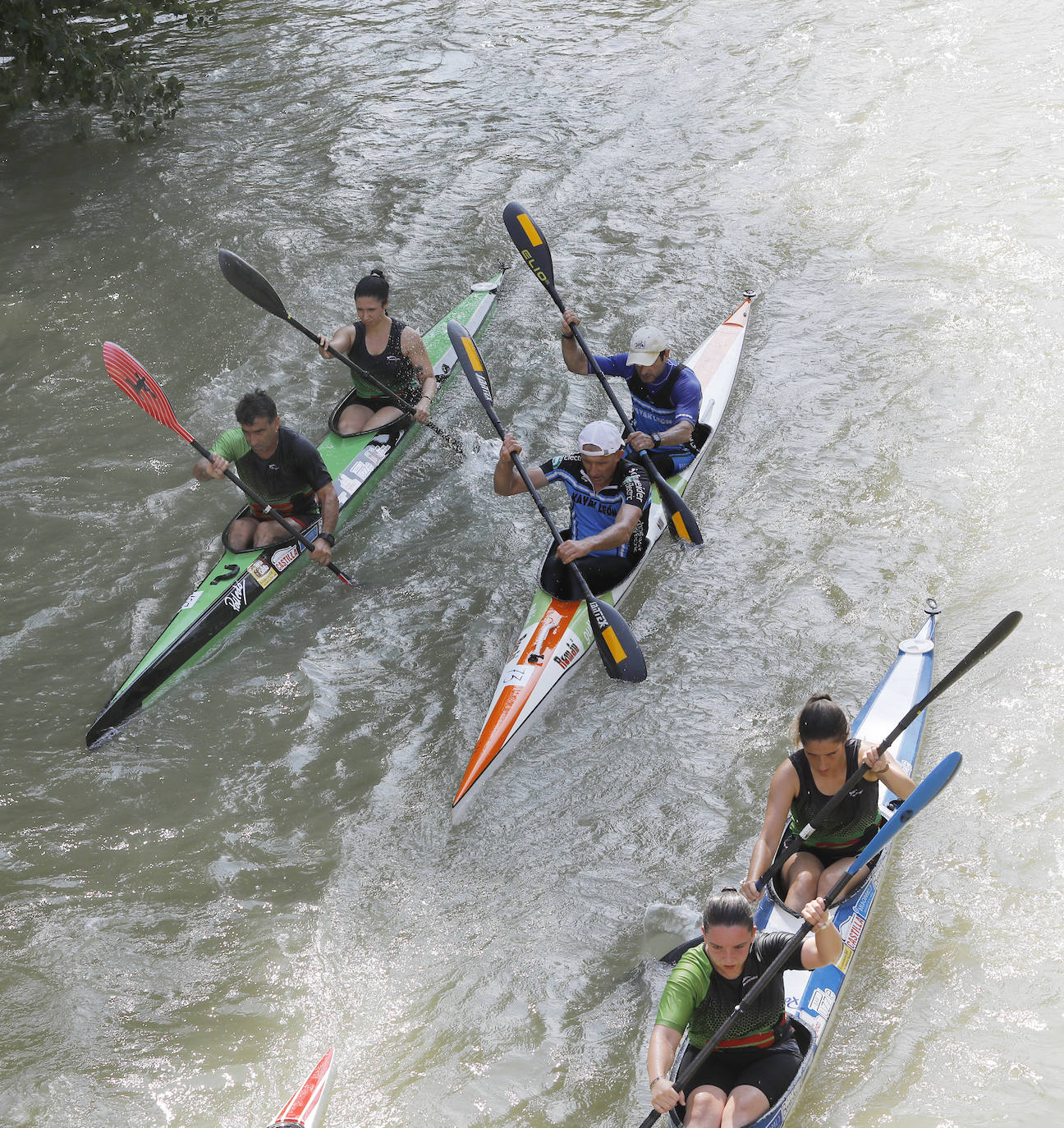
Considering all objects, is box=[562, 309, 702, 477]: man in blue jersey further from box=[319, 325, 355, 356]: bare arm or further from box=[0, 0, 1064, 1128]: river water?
box=[319, 325, 355, 356]: bare arm

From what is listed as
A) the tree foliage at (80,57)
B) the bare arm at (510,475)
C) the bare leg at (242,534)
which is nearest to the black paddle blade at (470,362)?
the bare arm at (510,475)

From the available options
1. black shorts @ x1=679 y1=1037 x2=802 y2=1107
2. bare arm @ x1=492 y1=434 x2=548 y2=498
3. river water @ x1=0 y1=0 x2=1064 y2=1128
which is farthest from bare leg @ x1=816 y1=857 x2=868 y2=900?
bare arm @ x1=492 y1=434 x2=548 y2=498

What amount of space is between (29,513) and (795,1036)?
581cm

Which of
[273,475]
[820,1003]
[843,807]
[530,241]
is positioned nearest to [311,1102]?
[820,1003]

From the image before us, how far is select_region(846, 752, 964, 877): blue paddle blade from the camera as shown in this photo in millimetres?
3498

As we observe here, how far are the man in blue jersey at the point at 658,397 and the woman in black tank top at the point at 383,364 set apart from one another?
3.32 ft

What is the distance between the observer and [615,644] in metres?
5.49

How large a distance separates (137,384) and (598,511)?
8.46 feet

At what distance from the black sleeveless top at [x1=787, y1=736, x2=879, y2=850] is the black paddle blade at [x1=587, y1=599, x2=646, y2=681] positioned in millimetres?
1585

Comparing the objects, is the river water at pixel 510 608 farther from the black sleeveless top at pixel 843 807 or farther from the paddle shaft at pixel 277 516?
the black sleeveless top at pixel 843 807

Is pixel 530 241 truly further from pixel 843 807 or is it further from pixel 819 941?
pixel 819 941

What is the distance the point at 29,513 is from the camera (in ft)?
23.5

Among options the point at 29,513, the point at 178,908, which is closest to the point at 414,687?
the point at 178,908

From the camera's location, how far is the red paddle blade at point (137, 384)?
5719 millimetres
